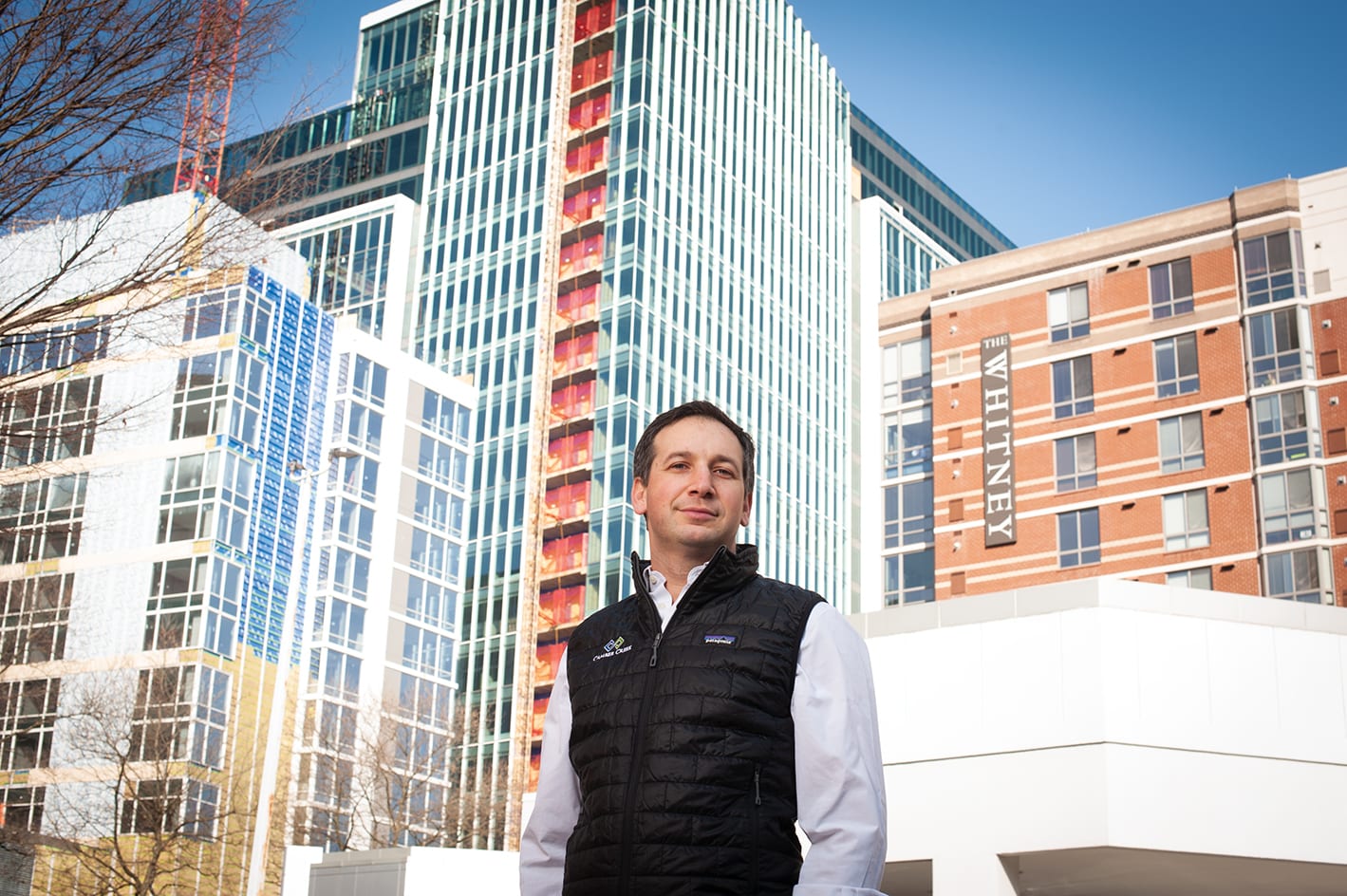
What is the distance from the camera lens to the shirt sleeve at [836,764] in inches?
151

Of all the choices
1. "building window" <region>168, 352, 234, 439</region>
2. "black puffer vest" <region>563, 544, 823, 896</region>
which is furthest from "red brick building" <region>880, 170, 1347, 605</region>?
"black puffer vest" <region>563, 544, 823, 896</region>

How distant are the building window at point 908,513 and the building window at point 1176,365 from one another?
8.66m

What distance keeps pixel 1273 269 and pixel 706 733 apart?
159 ft

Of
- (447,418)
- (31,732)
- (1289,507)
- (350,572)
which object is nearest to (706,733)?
(1289,507)

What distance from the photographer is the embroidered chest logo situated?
14.3ft

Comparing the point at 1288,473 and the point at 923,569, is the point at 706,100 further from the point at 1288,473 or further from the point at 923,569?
the point at 1288,473

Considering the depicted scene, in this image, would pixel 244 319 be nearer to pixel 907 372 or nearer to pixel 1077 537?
pixel 907 372

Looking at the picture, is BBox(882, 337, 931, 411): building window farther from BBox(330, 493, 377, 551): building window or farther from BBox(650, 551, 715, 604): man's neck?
BBox(650, 551, 715, 604): man's neck

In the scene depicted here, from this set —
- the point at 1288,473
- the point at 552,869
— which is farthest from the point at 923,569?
the point at 552,869

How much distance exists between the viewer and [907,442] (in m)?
55.9

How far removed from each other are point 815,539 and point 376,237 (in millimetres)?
27895

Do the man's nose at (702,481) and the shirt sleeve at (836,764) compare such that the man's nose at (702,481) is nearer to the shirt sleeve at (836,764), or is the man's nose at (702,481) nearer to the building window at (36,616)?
the shirt sleeve at (836,764)

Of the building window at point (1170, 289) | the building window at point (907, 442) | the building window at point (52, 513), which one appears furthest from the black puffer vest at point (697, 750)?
the building window at point (52, 513)

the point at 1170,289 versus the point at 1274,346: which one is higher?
the point at 1170,289
